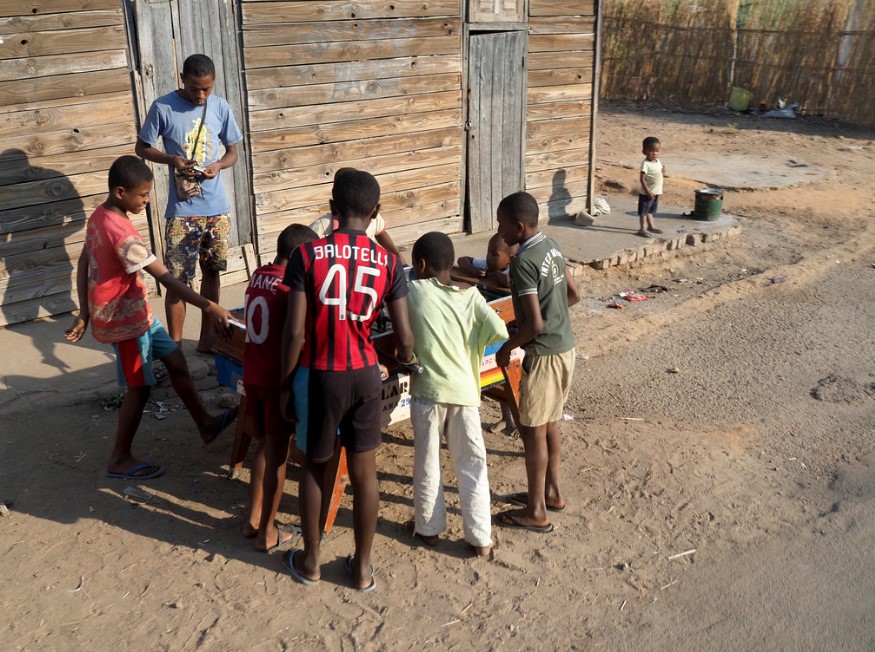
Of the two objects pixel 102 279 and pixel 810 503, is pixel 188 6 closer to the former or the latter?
pixel 102 279

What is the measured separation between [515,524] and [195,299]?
193 centimetres

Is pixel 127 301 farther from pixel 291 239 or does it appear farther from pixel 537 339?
pixel 537 339

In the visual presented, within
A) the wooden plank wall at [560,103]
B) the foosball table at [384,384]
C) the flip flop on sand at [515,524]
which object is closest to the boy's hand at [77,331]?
the foosball table at [384,384]

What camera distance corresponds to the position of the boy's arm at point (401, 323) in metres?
3.75

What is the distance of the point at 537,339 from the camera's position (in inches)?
168

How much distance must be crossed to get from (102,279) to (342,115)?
4056 mm

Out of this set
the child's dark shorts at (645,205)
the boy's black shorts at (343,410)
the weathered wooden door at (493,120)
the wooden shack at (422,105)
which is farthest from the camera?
the child's dark shorts at (645,205)

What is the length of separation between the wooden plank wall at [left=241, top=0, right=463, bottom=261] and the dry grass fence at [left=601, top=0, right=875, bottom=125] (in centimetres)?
1219

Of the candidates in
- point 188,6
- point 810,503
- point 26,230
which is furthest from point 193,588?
point 188,6

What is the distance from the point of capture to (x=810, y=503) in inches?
190

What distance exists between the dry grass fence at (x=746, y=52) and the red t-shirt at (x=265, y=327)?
17.0 metres

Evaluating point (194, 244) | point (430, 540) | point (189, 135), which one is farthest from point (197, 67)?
point (430, 540)

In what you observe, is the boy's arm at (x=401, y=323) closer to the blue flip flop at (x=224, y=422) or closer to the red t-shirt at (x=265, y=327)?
the red t-shirt at (x=265, y=327)

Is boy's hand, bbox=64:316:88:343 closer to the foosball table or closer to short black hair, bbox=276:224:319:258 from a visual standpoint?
the foosball table
